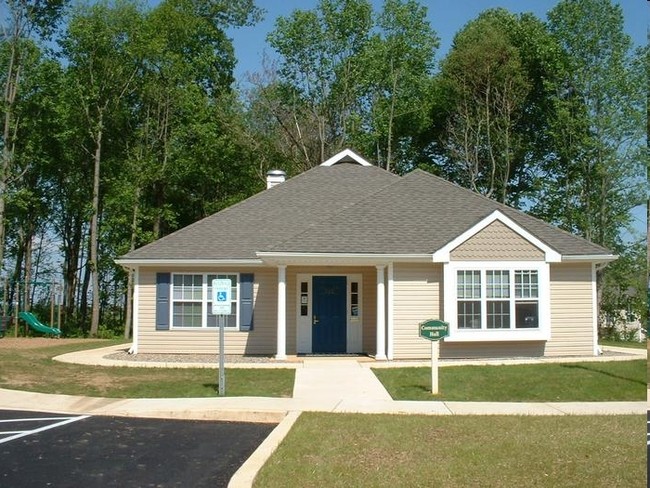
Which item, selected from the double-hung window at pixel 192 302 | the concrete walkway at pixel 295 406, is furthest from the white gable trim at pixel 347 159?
the concrete walkway at pixel 295 406

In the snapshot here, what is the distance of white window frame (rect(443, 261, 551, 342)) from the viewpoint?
1747 cm

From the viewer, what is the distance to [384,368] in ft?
52.9

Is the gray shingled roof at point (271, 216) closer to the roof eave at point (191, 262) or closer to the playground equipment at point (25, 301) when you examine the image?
the roof eave at point (191, 262)

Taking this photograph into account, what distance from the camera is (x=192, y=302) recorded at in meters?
19.3

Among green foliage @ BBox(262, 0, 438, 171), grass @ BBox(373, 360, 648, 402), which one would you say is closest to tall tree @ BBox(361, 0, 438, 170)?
green foliage @ BBox(262, 0, 438, 171)

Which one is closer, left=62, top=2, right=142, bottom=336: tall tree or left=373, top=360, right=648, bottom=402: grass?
left=373, top=360, right=648, bottom=402: grass

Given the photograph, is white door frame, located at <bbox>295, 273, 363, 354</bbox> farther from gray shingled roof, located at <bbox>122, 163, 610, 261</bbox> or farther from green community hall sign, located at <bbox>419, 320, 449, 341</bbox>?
green community hall sign, located at <bbox>419, 320, 449, 341</bbox>

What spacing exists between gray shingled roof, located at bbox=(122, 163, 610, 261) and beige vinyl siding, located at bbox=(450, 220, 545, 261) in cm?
38

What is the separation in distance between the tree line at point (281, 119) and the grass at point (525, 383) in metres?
Result: 18.1

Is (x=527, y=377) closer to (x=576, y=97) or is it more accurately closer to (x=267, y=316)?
(x=267, y=316)

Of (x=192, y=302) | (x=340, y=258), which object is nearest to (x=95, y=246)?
(x=192, y=302)

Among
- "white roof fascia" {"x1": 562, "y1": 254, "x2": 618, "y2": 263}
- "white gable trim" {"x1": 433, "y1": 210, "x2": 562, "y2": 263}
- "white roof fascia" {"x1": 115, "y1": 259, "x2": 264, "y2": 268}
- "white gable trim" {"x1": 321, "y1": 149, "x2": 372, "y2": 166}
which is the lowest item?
"white roof fascia" {"x1": 115, "y1": 259, "x2": 264, "y2": 268}

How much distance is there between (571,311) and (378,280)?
5.34 metres

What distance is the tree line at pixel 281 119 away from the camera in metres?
33.4
